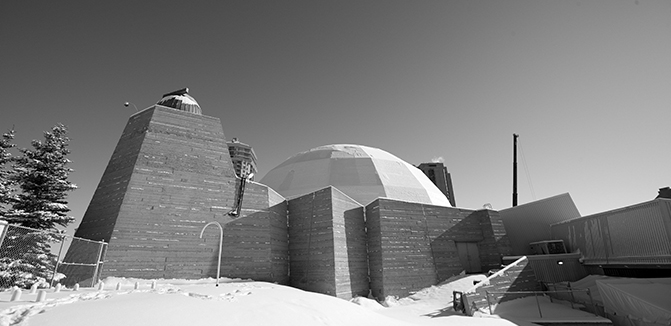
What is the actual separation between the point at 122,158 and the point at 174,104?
5.42 meters

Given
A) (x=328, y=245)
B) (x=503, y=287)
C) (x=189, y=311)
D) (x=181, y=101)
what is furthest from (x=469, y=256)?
(x=181, y=101)

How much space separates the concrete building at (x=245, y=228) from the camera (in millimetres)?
14594

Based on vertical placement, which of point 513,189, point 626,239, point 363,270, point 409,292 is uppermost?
point 513,189

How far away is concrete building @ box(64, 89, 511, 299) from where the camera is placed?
47.9ft

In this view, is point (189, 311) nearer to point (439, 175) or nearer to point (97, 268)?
point (97, 268)

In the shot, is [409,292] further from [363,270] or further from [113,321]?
[113,321]

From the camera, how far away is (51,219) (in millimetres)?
14352

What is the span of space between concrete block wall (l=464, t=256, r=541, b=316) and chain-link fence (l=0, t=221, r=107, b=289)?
54.7ft

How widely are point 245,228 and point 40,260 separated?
858cm

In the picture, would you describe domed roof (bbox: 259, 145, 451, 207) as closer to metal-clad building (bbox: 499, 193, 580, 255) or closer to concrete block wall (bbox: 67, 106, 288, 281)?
metal-clad building (bbox: 499, 193, 580, 255)

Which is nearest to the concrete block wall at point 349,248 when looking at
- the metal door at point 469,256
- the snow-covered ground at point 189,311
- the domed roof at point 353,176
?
the snow-covered ground at point 189,311

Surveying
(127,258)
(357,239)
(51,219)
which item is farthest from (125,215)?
(357,239)

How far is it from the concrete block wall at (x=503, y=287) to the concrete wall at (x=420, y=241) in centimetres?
333

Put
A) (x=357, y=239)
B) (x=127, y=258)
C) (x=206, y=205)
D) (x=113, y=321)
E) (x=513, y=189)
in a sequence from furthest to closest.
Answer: (x=513, y=189), (x=357, y=239), (x=206, y=205), (x=127, y=258), (x=113, y=321)
